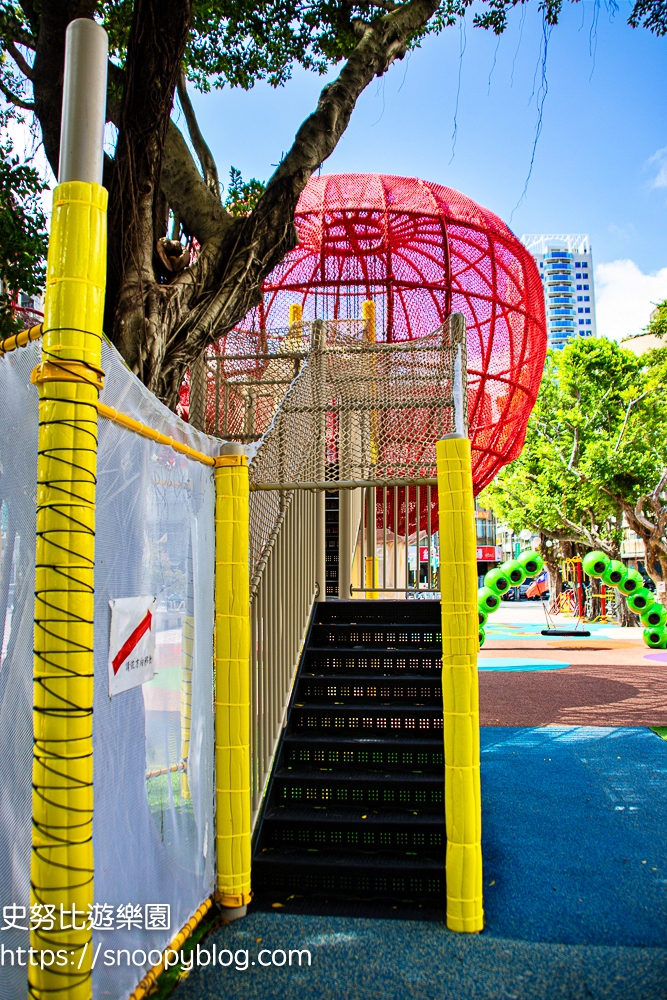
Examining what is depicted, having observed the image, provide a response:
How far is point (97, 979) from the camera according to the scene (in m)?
2.05

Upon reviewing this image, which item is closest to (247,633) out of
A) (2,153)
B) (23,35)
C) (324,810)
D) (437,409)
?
(324,810)

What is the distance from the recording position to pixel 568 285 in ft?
502

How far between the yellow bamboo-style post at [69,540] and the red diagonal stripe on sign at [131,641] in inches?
11.9

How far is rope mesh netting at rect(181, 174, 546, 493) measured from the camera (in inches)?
297

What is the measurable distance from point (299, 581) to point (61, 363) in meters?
3.65

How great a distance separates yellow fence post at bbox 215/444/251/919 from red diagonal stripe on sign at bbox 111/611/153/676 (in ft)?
3.03

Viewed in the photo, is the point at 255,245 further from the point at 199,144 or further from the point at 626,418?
the point at 626,418

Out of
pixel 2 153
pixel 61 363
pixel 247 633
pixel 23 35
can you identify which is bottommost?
pixel 247 633

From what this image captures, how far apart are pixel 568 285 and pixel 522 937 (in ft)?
546

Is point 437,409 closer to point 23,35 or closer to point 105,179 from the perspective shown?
point 105,179

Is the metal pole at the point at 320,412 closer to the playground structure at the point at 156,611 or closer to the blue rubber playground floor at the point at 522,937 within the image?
the playground structure at the point at 156,611

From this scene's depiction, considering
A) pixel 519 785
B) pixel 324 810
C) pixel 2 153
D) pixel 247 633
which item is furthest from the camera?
pixel 519 785

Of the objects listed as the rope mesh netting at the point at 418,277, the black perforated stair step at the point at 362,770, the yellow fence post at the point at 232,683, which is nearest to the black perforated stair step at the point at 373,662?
the black perforated stair step at the point at 362,770

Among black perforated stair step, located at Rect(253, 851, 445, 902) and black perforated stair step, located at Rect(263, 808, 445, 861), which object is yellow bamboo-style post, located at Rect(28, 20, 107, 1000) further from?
black perforated stair step, located at Rect(263, 808, 445, 861)
